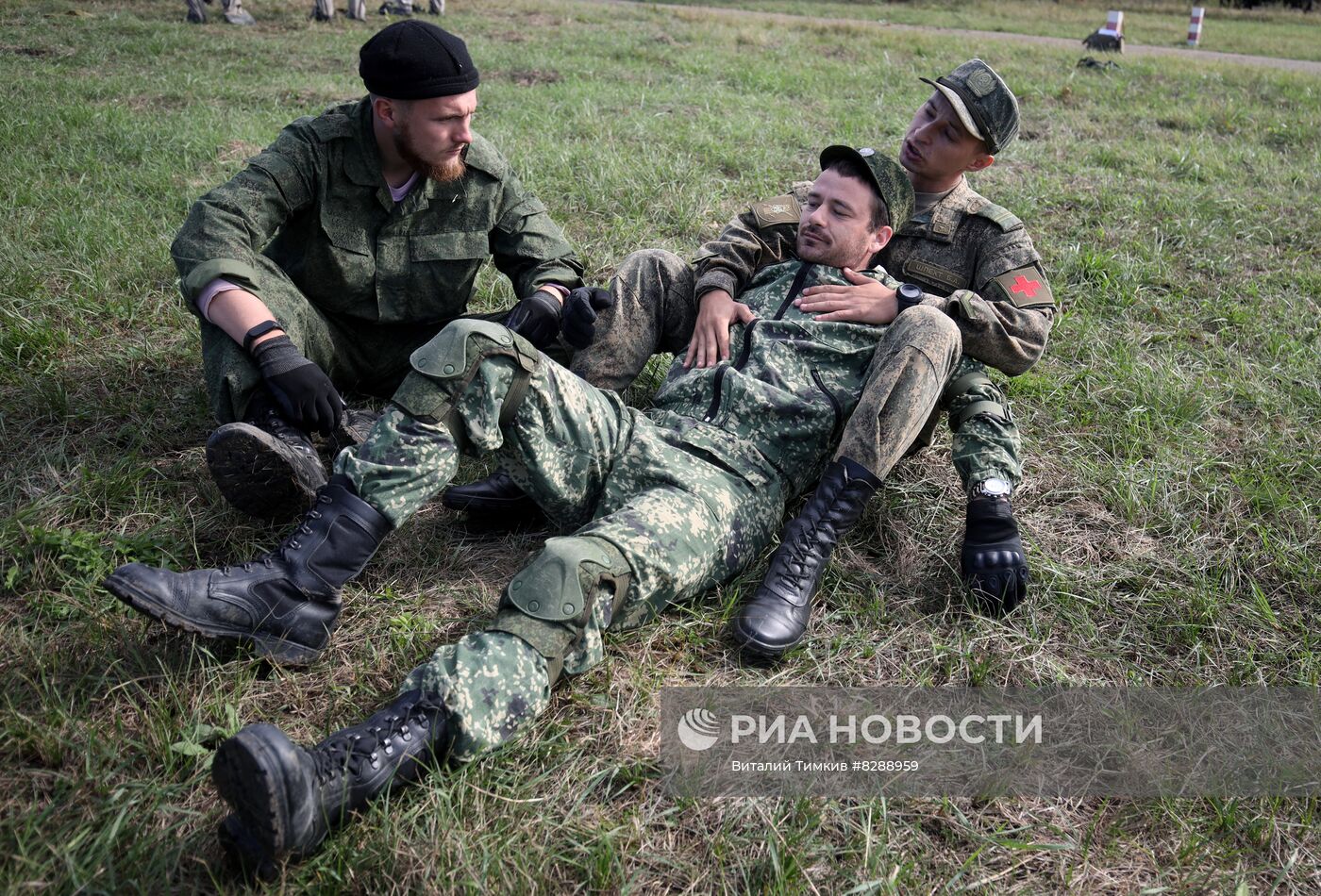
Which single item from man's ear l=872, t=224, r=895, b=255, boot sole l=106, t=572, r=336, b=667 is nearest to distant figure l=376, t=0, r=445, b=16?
man's ear l=872, t=224, r=895, b=255

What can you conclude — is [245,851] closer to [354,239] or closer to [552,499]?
[552,499]

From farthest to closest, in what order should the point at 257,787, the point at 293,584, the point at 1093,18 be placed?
1. the point at 1093,18
2. the point at 293,584
3. the point at 257,787

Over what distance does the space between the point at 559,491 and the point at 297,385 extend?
A: 921 millimetres

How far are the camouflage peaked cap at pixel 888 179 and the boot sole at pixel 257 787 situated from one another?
2567mm

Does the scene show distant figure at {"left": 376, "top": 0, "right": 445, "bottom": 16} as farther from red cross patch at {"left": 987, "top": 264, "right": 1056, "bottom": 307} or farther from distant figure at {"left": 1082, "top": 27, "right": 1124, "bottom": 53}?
red cross patch at {"left": 987, "top": 264, "right": 1056, "bottom": 307}

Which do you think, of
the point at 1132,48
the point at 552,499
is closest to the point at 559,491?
the point at 552,499

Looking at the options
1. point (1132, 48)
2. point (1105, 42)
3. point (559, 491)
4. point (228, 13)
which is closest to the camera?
point (559, 491)

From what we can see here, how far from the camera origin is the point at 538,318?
11.8 ft

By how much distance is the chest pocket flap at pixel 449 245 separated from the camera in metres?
3.68

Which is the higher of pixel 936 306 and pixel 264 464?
pixel 936 306

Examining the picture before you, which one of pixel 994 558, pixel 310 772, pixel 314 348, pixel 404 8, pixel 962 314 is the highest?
pixel 404 8

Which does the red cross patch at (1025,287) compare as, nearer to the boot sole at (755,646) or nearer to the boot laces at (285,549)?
the boot sole at (755,646)

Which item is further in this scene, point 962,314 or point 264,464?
point 962,314

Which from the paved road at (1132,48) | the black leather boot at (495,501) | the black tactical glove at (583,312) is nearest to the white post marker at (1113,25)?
the paved road at (1132,48)
